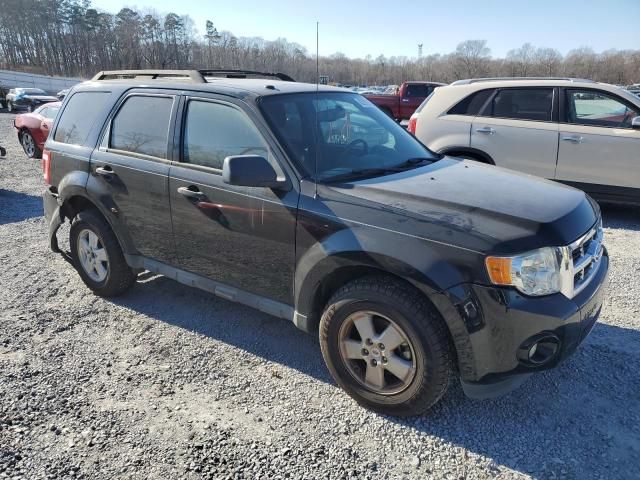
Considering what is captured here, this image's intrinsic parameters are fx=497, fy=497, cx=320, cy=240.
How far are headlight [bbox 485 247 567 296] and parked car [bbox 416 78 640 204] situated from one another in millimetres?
4730

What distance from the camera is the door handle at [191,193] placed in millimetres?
3412

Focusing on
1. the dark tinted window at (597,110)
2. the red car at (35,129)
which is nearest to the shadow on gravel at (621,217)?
the dark tinted window at (597,110)

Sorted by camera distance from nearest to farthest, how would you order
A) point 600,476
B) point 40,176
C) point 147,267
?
1. point 600,476
2. point 147,267
3. point 40,176

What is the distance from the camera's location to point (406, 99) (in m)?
19.8

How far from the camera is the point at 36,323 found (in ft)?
13.3

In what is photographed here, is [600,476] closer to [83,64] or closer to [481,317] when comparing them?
[481,317]

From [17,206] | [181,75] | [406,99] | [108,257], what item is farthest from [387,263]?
[406,99]

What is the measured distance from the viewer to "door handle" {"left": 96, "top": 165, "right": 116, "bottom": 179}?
3963 mm

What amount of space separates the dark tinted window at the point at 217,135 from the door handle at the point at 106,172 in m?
Answer: 0.80

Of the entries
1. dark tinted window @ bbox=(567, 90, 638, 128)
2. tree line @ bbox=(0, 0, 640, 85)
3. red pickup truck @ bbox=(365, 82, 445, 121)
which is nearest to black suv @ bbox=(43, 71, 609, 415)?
dark tinted window @ bbox=(567, 90, 638, 128)

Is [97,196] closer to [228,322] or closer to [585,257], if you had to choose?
[228,322]

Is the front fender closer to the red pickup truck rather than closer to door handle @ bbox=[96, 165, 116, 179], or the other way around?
door handle @ bbox=[96, 165, 116, 179]

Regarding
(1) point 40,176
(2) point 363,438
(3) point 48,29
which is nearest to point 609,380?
(2) point 363,438

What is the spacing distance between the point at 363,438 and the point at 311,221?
125 cm
